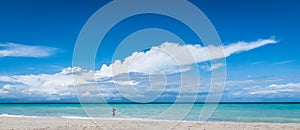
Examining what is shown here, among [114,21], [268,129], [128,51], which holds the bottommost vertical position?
[268,129]

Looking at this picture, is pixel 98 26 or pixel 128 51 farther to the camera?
pixel 128 51

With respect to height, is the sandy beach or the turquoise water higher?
the turquoise water

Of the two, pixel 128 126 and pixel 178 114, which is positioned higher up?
pixel 178 114

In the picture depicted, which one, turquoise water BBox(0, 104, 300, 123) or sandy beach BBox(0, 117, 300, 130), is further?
turquoise water BBox(0, 104, 300, 123)

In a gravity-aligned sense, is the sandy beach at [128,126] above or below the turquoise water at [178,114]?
below

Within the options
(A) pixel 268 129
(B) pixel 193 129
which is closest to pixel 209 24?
(B) pixel 193 129

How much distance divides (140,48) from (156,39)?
93 cm

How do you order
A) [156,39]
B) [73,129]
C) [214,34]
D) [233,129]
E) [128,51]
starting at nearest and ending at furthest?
1. [214,34]
2. [128,51]
3. [156,39]
4. [73,129]
5. [233,129]

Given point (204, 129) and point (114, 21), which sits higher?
point (114, 21)

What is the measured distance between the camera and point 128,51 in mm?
13000

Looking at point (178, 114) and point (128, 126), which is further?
point (178, 114)

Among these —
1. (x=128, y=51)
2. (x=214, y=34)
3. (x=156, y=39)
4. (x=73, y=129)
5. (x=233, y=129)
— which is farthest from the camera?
(x=233, y=129)

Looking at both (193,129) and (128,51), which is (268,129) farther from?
(128,51)

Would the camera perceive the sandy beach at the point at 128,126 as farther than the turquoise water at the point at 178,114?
No
